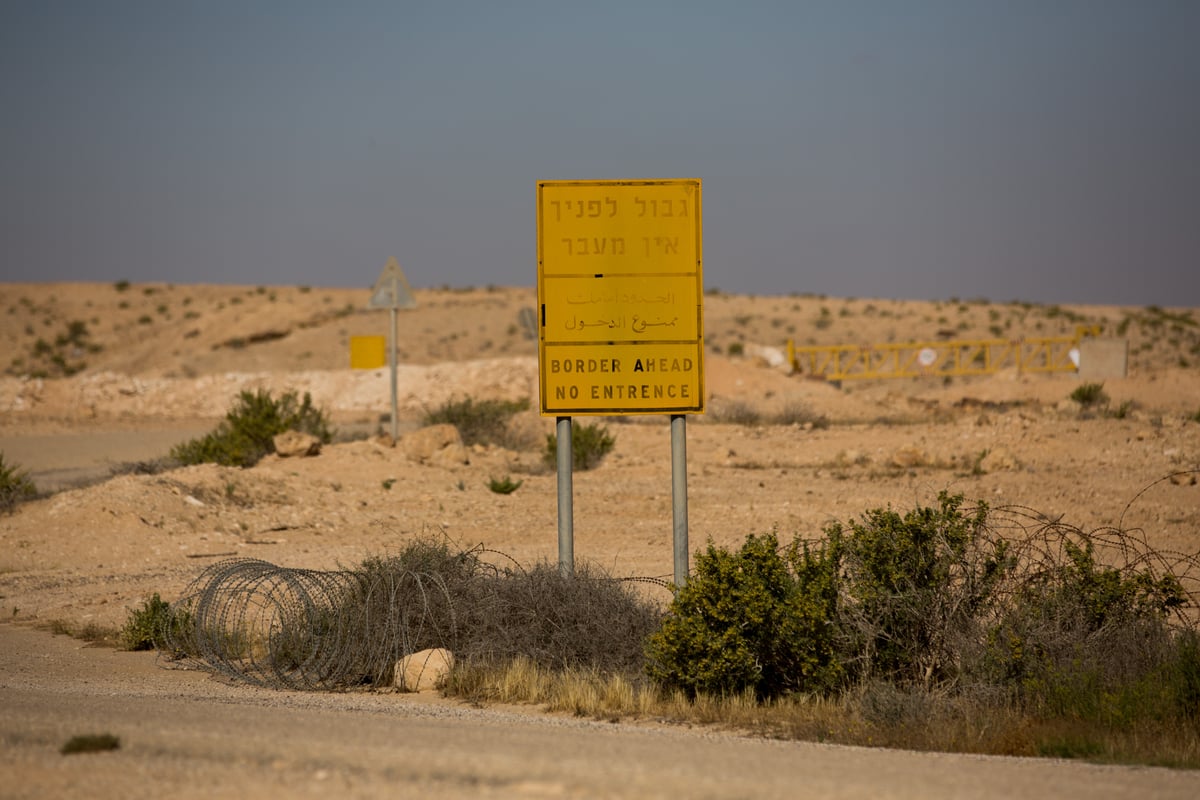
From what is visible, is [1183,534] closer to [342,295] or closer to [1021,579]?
[1021,579]

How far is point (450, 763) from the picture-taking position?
5289 mm

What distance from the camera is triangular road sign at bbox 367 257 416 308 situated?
20391 mm

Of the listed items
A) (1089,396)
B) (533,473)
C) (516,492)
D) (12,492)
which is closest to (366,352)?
(533,473)

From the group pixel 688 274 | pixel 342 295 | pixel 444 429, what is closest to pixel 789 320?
pixel 342 295

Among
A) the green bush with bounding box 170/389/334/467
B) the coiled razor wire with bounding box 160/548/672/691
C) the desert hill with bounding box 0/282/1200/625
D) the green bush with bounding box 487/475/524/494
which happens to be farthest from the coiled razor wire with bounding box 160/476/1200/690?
the green bush with bounding box 170/389/334/467

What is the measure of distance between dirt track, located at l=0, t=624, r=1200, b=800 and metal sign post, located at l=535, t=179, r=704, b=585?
2.94 m

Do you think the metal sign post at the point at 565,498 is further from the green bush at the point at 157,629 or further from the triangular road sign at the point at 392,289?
the triangular road sign at the point at 392,289

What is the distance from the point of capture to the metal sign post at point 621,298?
9.27m

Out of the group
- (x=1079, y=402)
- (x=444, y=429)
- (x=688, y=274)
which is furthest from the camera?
(x=1079, y=402)

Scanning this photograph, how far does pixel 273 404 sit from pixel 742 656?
15.3 m

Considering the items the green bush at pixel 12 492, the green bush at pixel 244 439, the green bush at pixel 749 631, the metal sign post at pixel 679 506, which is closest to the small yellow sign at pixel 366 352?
the green bush at pixel 244 439

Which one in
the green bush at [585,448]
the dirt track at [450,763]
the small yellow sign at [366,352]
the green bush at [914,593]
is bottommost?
the dirt track at [450,763]

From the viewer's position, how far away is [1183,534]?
13.8 metres

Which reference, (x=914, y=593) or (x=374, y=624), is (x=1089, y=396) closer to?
(x=914, y=593)
